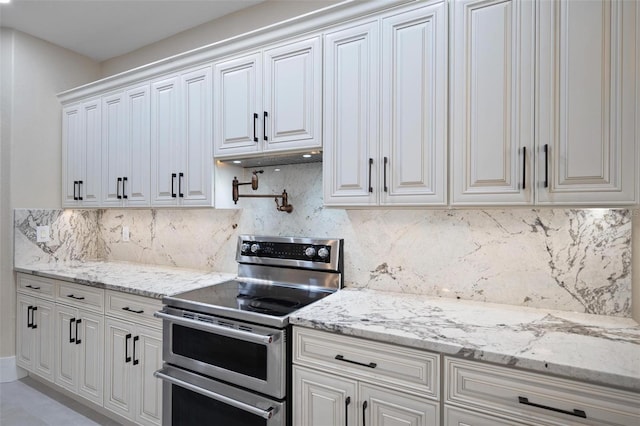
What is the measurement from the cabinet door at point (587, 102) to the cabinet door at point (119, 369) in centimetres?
242

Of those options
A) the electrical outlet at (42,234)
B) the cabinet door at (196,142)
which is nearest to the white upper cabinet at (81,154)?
the electrical outlet at (42,234)

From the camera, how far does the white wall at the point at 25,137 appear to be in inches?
118

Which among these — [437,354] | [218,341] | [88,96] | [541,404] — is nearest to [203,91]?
[88,96]

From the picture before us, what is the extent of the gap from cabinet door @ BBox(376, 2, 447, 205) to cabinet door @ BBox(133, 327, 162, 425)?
5.20 feet

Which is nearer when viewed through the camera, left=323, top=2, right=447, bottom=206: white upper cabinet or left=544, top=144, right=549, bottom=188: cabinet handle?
left=544, top=144, right=549, bottom=188: cabinet handle

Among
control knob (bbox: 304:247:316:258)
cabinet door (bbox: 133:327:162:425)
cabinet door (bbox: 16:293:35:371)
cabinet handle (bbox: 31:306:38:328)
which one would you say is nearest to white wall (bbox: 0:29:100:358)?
cabinet door (bbox: 16:293:35:371)

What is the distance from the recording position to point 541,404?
1184 mm

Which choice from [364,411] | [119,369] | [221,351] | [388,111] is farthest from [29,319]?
[388,111]

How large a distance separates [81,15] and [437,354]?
11.0ft

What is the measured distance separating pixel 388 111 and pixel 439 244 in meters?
0.77

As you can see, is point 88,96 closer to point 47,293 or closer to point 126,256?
point 126,256

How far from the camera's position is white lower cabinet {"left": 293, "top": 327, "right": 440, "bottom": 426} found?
1370 millimetres

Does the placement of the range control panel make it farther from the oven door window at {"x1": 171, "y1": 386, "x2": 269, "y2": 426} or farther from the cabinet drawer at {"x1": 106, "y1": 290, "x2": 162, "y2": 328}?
the oven door window at {"x1": 171, "y1": 386, "x2": 269, "y2": 426}

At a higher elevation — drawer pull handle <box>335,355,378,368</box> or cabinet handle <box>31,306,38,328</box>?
drawer pull handle <box>335,355,378,368</box>
